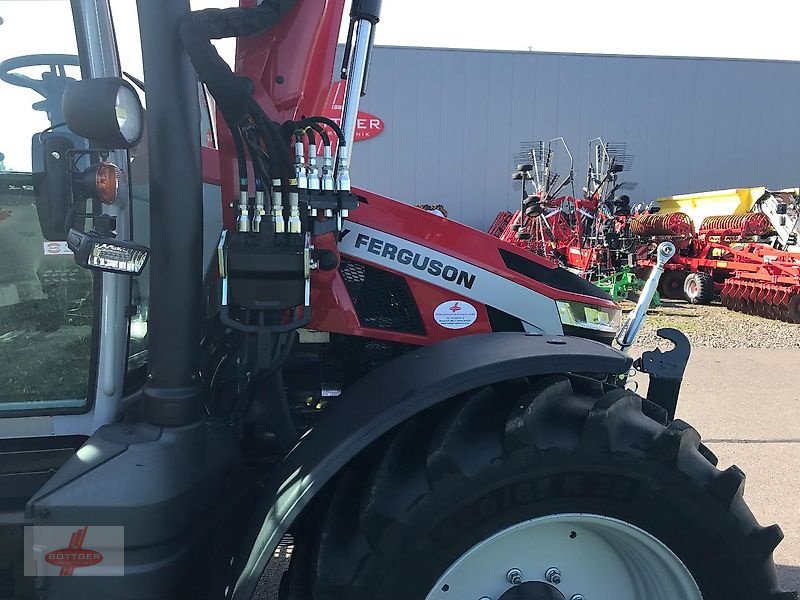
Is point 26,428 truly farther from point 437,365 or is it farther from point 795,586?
point 795,586

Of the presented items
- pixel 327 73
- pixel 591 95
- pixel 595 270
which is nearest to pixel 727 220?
pixel 595 270

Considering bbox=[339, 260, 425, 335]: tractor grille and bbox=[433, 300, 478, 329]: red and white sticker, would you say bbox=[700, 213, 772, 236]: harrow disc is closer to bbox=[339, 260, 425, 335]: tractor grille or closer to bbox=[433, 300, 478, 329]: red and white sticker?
bbox=[433, 300, 478, 329]: red and white sticker

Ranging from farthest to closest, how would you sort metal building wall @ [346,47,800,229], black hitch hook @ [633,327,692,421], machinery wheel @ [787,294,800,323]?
1. metal building wall @ [346,47,800,229]
2. machinery wheel @ [787,294,800,323]
3. black hitch hook @ [633,327,692,421]

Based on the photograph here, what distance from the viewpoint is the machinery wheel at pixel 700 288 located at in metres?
11.7

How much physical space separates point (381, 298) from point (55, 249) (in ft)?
3.37

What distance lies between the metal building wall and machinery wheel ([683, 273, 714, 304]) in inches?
239

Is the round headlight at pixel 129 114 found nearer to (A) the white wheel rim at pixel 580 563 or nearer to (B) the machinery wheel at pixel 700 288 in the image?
(A) the white wheel rim at pixel 580 563

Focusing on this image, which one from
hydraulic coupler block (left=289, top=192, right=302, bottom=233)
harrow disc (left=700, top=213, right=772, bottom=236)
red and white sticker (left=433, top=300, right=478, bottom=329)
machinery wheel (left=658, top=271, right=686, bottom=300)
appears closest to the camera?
hydraulic coupler block (left=289, top=192, right=302, bottom=233)

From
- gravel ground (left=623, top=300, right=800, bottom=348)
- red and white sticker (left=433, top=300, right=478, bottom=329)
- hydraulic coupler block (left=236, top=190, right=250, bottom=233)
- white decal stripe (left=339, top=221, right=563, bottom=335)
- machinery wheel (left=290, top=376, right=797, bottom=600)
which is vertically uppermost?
hydraulic coupler block (left=236, top=190, right=250, bottom=233)

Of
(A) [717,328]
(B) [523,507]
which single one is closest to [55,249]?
(B) [523,507]

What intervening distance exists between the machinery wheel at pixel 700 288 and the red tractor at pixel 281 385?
426 inches

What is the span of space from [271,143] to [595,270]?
35.2 ft

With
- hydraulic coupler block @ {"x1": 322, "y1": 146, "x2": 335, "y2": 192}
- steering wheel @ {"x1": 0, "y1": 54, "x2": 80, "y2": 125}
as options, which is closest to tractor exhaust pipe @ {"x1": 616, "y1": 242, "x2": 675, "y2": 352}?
hydraulic coupler block @ {"x1": 322, "y1": 146, "x2": 335, "y2": 192}

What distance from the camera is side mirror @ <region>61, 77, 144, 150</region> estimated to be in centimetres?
145
